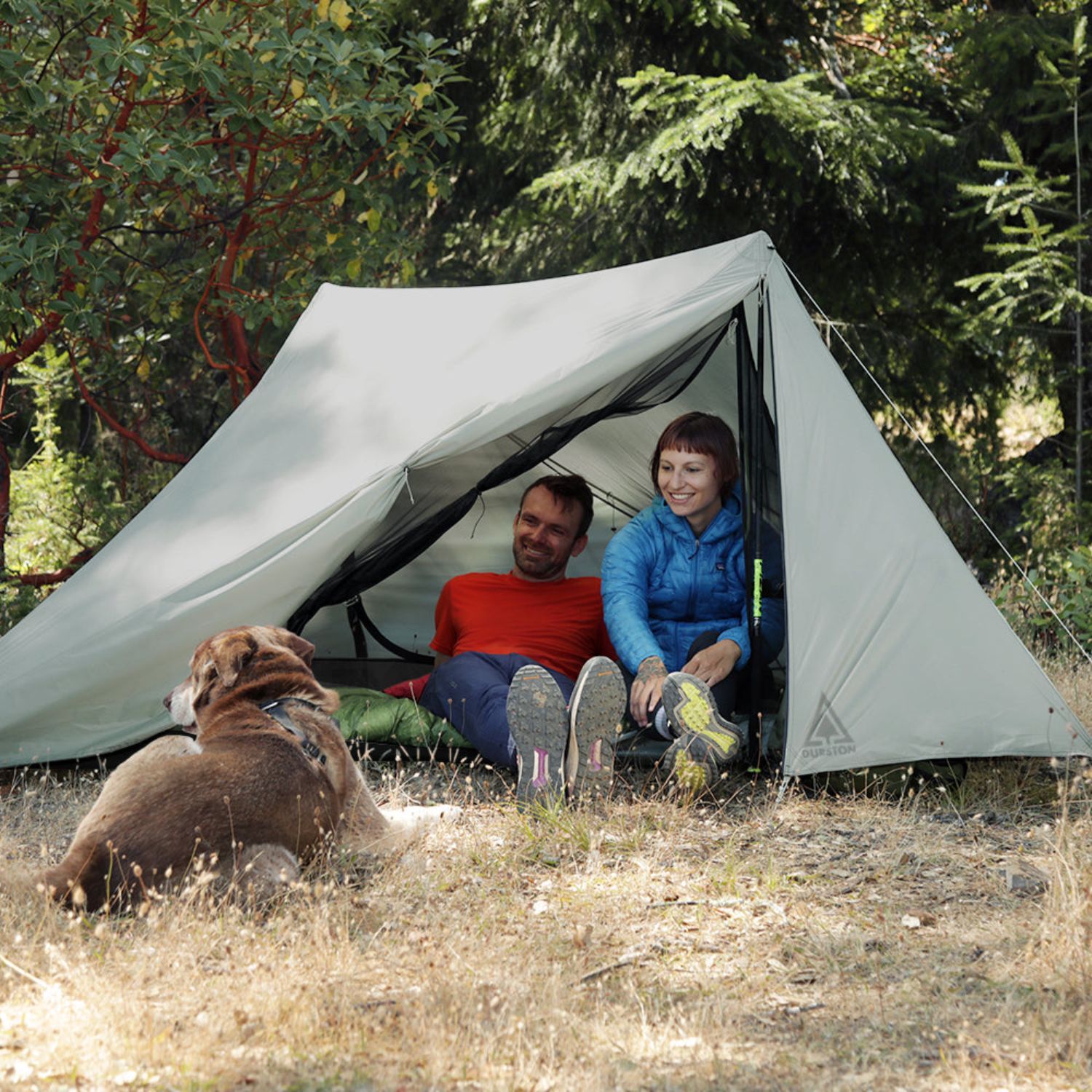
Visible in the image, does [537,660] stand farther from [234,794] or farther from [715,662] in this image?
[234,794]

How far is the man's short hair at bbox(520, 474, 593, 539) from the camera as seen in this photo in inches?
181

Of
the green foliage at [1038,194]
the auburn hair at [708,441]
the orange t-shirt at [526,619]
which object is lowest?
the orange t-shirt at [526,619]

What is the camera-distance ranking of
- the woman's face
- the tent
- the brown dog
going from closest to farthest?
the brown dog < the tent < the woman's face

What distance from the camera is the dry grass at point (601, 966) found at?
87.9 inches

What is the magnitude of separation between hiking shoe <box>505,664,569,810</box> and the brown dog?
1.21 ft

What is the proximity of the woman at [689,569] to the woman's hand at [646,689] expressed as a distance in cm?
10

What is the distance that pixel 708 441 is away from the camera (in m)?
4.27

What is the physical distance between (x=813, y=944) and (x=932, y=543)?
1573 mm

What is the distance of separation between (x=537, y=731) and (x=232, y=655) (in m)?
0.91

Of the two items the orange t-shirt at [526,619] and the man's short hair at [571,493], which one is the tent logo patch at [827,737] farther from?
the man's short hair at [571,493]

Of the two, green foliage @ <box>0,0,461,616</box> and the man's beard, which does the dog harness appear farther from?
green foliage @ <box>0,0,461,616</box>

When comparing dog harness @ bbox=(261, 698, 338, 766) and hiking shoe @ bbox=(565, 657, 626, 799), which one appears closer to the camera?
dog harness @ bbox=(261, 698, 338, 766)

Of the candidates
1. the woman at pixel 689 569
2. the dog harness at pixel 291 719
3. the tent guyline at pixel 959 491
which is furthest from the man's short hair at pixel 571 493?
the dog harness at pixel 291 719

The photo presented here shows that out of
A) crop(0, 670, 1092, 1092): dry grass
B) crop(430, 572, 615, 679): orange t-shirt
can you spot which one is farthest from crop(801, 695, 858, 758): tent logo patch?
crop(430, 572, 615, 679): orange t-shirt
